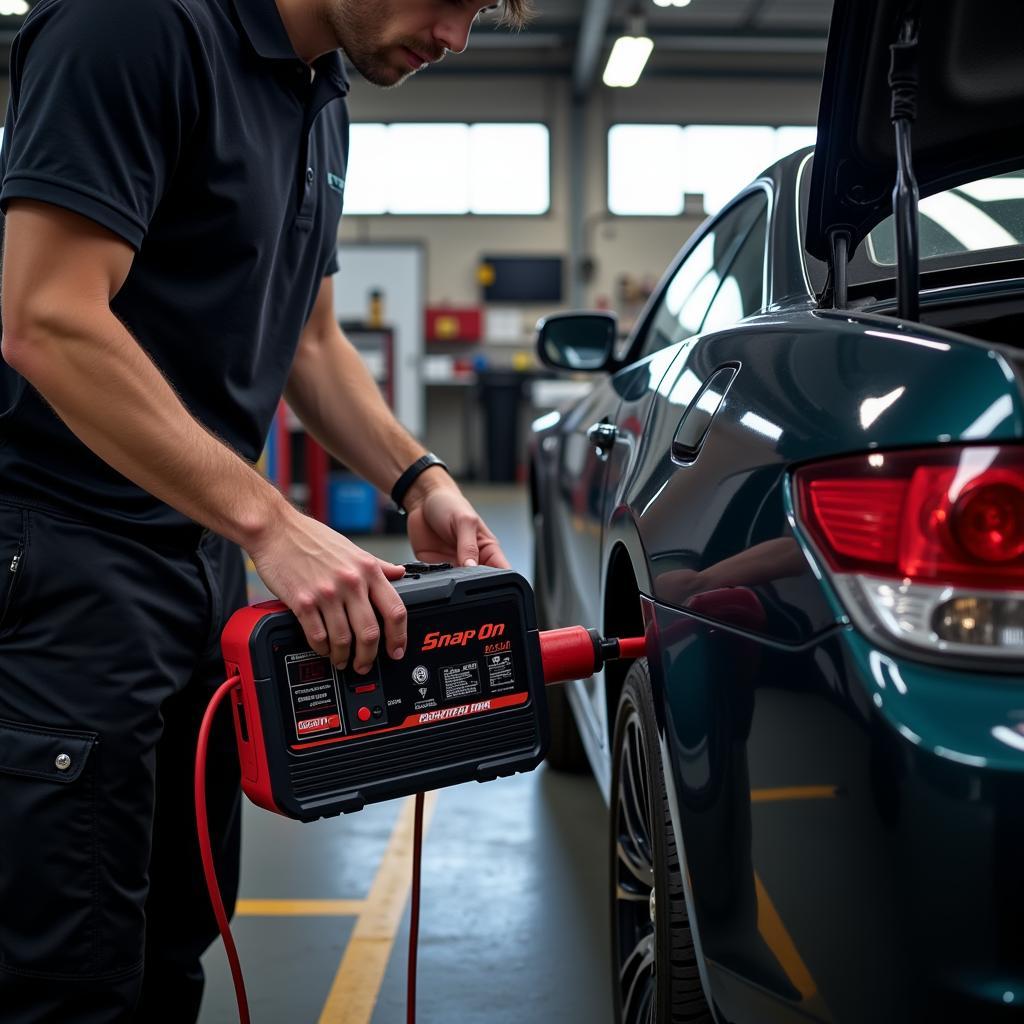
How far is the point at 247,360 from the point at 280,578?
0.46 metres

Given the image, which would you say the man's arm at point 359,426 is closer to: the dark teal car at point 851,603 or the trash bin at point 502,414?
the dark teal car at point 851,603

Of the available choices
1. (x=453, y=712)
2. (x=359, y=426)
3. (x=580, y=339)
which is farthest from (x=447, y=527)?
(x=580, y=339)

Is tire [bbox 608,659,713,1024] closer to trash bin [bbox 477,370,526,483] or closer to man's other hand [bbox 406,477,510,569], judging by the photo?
man's other hand [bbox 406,477,510,569]

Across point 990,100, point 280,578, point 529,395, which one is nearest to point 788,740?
point 280,578

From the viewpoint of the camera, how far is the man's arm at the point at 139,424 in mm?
1107

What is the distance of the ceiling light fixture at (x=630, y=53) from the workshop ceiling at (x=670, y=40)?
0.63m

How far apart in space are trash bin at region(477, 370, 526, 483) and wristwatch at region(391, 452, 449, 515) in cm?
1214

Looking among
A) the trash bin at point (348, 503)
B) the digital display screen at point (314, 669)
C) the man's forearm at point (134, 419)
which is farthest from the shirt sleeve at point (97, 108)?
the trash bin at point (348, 503)

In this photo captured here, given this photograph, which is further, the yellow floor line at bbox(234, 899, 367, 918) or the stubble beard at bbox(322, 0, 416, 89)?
the yellow floor line at bbox(234, 899, 367, 918)

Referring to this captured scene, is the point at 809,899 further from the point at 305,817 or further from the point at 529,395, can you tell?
the point at 529,395

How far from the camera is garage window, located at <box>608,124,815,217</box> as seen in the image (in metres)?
14.5

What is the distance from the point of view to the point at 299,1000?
2014 millimetres

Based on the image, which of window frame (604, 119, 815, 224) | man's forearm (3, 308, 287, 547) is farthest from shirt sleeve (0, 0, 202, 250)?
window frame (604, 119, 815, 224)

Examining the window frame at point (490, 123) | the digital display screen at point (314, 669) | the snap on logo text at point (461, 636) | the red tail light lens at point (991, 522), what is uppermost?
the window frame at point (490, 123)
